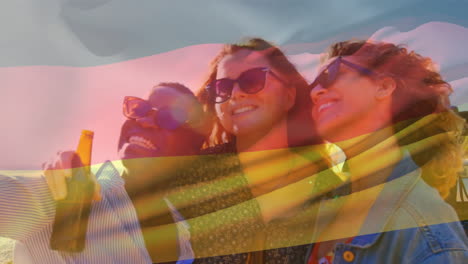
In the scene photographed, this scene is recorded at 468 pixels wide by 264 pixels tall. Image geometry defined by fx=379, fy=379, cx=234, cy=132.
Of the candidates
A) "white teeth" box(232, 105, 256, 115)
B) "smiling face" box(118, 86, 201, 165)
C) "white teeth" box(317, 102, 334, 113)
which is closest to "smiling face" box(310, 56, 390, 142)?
"white teeth" box(317, 102, 334, 113)

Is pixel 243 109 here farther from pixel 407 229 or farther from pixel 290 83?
pixel 407 229

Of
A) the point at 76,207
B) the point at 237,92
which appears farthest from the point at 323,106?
the point at 76,207

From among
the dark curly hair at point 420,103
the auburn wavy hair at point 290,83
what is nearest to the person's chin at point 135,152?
the auburn wavy hair at point 290,83

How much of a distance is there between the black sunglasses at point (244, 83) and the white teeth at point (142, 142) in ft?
0.92

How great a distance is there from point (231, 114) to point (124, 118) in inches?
14.3

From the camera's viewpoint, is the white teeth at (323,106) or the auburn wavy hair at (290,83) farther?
the auburn wavy hair at (290,83)

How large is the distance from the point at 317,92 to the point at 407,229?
0.49 m

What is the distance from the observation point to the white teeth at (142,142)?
130 cm

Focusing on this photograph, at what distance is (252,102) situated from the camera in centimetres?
126

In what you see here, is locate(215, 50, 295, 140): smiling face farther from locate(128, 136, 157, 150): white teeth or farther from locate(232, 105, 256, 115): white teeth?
locate(128, 136, 157, 150): white teeth

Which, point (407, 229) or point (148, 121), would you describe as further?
point (148, 121)

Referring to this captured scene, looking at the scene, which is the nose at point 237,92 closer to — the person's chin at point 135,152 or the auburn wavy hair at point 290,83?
the auburn wavy hair at point 290,83

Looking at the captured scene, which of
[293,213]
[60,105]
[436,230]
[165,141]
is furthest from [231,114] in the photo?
[436,230]
